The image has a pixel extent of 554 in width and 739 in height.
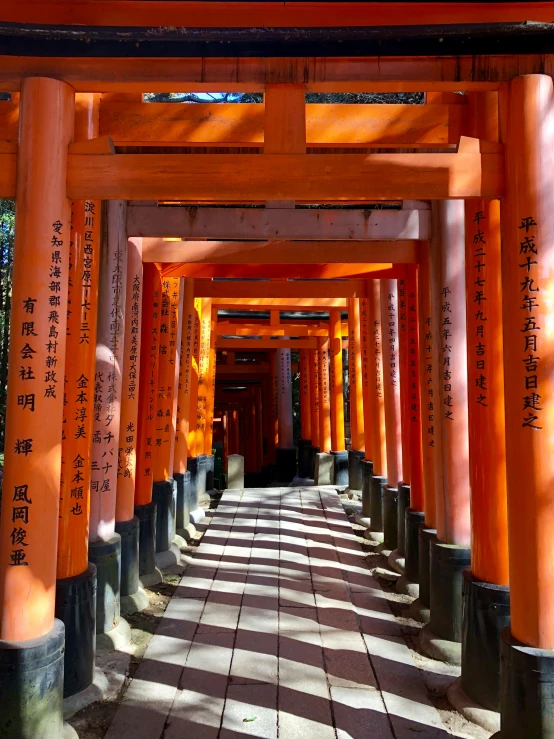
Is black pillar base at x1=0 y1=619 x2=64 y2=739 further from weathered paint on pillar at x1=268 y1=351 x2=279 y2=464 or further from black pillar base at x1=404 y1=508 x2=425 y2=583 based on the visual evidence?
weathered paint on pillar at x1=268 y1=351 x2=279 y2=464

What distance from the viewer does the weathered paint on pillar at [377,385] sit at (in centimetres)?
764

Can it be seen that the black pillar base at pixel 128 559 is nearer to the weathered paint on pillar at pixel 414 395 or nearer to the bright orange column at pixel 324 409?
the weathered paint on pillar at pixel 414 395

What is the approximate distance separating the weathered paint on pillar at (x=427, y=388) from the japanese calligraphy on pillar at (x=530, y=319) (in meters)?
1.71

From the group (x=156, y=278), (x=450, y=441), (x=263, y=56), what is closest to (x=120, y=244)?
(x=156, y=278)

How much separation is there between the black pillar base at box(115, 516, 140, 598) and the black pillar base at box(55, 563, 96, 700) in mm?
1358

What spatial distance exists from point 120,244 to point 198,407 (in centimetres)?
522

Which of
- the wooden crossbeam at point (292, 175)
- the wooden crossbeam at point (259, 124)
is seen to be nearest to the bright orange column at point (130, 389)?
the wooden crossbeam at point (259, 124)

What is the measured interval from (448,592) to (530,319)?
218cm

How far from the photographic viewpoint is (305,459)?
1528 centimetres

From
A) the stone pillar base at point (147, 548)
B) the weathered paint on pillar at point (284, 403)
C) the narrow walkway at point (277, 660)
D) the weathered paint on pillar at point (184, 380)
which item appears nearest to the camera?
the narrow walkway at point (277, 660)

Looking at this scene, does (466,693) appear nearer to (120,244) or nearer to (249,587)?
(249,587)

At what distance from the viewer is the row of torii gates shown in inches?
107

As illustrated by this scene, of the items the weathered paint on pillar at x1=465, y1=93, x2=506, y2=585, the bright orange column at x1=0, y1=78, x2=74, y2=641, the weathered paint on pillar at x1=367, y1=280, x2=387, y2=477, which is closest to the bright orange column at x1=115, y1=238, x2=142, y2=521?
the bright orange column at x1=0, y1=78, x2=74, y2=641

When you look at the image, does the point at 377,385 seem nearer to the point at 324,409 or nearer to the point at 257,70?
the point at 324,409
